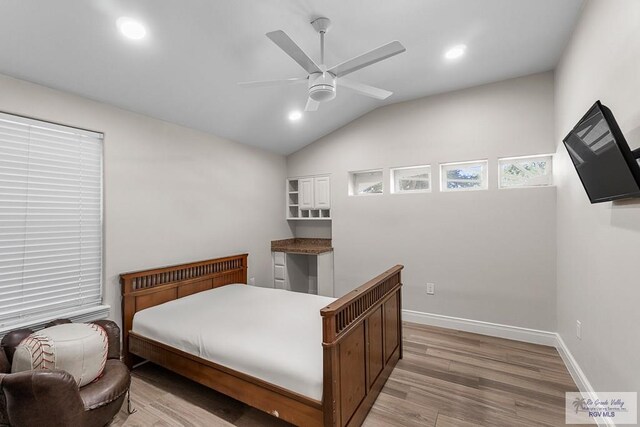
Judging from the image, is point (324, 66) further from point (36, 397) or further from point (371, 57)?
point (36, 397)

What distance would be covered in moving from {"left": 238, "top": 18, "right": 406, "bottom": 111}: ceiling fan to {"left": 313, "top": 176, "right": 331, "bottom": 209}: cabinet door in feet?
7.50

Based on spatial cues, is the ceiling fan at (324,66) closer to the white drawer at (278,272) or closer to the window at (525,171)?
the window at (525,171)

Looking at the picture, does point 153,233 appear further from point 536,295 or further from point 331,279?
point 536,295

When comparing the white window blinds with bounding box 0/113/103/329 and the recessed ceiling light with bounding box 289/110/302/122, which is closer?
the white window blinds with bounding box 0/113/103/329

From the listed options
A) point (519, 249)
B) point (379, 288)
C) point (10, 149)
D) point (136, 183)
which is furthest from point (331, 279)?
point (10, 149)

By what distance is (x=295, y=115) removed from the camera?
3.94m

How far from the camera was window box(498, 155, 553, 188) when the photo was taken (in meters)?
3.37

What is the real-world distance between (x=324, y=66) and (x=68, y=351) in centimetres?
256

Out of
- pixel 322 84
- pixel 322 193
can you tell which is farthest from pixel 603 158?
pixel 322 193

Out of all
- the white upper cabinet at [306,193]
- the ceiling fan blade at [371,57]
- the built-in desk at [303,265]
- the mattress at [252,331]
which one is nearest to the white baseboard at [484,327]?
the built-in desk at [303,265]

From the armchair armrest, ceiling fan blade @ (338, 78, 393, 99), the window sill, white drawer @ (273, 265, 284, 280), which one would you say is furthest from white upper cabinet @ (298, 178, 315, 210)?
the armchair armrest

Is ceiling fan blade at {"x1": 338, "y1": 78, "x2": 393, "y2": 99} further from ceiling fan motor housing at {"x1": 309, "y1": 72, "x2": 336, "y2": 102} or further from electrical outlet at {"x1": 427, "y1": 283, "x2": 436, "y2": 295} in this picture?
electrical outlet at {"x1": 427, "y1": 283, "x2": 436, "y2": 295}

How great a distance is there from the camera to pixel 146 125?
315cm

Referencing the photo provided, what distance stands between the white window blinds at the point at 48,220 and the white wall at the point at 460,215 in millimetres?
3090
